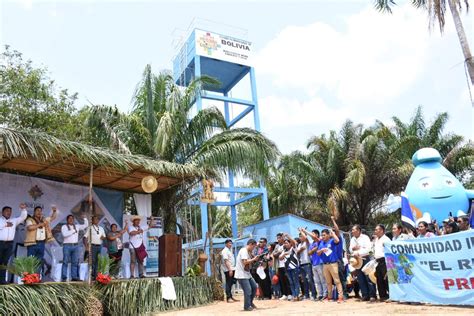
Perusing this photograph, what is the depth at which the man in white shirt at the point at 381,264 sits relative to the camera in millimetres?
8844

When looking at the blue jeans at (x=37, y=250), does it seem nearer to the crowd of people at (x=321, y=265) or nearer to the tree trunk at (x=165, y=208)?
the tree trunk at (x=165, y=208)

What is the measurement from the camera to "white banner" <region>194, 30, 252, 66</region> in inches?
872

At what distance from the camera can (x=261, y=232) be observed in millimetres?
16609

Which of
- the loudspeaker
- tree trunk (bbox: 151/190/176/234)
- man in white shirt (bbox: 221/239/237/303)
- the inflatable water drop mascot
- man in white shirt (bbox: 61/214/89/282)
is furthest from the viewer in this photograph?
tree trunk (bbox: 151/190/176/234)

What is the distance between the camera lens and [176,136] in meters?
13.3

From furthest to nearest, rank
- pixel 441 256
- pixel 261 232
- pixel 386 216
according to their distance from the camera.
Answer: pixel 386 216 → pixel 261 232 → pixel 441 256

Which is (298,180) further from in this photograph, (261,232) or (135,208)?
(135,208)

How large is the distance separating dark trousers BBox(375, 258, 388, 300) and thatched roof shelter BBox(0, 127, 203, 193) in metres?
5.18

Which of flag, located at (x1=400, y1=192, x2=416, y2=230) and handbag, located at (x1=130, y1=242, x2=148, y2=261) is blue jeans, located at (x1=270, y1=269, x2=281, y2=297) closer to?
handbag, located at (x1=130, y1=242, x2=148, y2=261)

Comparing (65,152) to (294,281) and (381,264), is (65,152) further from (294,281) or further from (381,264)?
(381,264)

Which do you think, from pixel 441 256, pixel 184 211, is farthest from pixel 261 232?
pixel 441 256

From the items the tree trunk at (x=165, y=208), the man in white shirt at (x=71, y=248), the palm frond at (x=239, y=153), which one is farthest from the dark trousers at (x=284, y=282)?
the man in white shirt at (x=71, y=248)

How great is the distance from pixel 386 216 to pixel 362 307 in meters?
16.9

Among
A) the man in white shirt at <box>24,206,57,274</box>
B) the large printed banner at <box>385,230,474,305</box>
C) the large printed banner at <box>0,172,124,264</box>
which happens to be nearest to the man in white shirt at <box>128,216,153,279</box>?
the large printed banner at <box>0,172,124,264</box>
